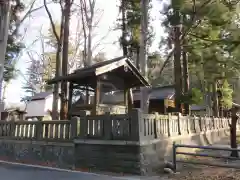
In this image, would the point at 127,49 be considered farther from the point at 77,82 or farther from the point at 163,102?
the point at 77,82

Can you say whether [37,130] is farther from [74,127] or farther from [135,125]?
[135,125]

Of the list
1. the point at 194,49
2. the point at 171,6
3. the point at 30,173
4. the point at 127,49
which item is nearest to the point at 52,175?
the point at 30,173

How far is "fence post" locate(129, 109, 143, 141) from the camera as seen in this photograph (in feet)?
23.7

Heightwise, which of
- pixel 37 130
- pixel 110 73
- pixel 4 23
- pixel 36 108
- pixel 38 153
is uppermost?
pixel 4 23

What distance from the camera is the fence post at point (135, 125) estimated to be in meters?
7.21

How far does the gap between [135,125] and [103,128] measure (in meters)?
1.19

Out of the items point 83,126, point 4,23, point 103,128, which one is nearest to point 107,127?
point 103,128

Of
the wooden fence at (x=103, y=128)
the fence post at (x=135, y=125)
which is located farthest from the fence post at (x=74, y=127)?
the fence post at (x=135, y=125)

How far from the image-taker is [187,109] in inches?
682

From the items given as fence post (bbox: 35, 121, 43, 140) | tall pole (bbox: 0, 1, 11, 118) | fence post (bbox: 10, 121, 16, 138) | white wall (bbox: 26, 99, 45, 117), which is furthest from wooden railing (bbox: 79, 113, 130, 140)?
white wall (bbox: 26, 99, 45, 117)

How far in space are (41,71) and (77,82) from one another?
2814 cm

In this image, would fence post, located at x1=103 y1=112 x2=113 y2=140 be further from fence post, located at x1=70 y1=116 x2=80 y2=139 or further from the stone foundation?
the stone foundation

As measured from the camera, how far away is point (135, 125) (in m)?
7.26

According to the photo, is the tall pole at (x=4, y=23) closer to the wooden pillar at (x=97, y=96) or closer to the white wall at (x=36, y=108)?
the wooden pillar at (x=97, y=96)
